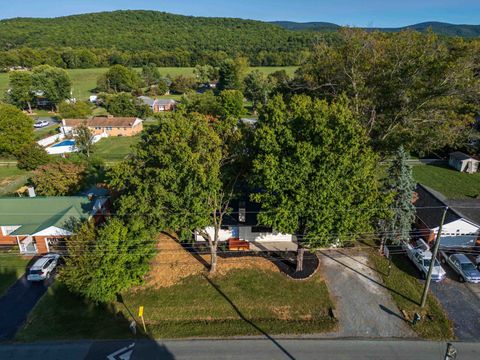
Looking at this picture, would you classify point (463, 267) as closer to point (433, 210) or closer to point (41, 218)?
point (433, 210)

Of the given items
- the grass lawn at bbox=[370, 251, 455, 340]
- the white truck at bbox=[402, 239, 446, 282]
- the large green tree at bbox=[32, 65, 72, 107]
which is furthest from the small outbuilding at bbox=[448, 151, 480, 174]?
the large green tree at bbox=[32, 65, 72, 107]

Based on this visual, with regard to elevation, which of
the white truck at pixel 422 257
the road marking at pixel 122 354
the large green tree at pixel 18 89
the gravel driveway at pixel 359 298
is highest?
the large green tree at pixel 18 89

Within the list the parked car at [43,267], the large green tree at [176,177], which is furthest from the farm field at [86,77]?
the large green tree at [176,177]

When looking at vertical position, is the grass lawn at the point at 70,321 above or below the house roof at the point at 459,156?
below

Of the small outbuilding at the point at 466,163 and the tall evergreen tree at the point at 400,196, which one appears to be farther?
the small outbuilding at the point at 466,163

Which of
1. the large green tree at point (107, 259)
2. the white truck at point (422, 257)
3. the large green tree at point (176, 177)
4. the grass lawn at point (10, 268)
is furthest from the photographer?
the grass lawn at point (10, 268)

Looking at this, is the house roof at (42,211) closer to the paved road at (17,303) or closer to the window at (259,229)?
the paved road at (17,303)
